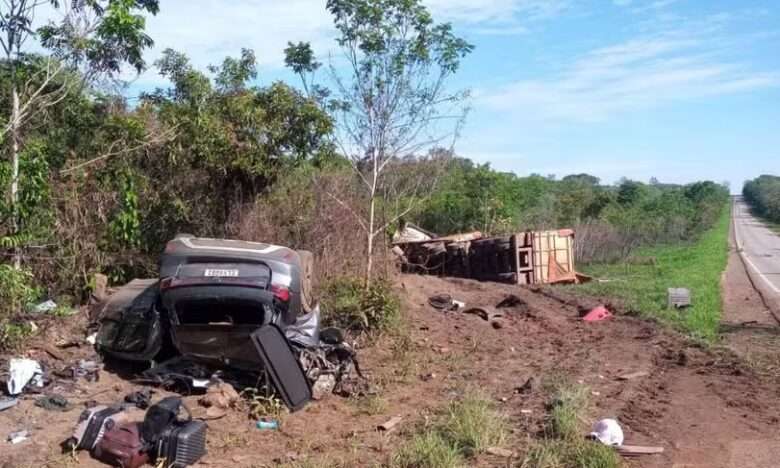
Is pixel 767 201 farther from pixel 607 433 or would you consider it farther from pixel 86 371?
pixel 86 371

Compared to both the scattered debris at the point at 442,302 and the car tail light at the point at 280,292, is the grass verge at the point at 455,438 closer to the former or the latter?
the car tail light at the point at 280,292

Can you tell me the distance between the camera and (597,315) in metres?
13.8

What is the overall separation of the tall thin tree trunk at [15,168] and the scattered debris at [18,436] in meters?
3.06

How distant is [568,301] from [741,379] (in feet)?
24.3

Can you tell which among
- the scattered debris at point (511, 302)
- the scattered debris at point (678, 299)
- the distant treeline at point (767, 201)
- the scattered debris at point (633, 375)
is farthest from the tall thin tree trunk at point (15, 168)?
the distant treeline at point (767, 201)

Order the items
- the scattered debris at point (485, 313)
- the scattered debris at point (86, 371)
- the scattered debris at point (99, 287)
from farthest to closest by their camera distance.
Answer: the scattered debris at point (485, 313), the scattered debris at point (99, 287), the scattered debris at point (86, 371)

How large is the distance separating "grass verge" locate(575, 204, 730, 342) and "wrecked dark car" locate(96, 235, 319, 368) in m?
6.48

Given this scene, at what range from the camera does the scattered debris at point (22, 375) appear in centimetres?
736

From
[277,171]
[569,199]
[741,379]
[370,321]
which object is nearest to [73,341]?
[370,321]

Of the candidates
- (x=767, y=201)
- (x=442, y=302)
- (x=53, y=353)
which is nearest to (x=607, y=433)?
(x=53, y=353)

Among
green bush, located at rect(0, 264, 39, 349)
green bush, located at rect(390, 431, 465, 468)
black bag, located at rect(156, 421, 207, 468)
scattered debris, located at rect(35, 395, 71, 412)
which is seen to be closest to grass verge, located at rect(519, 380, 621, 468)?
green bush, located at rect(390, 431, 465, 468)

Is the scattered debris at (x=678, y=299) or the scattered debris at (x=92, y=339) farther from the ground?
the scattered debris at (x=92, y=339)

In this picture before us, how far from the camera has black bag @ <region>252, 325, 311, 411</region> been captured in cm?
745

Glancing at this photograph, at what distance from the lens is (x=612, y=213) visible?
41.9 meters
